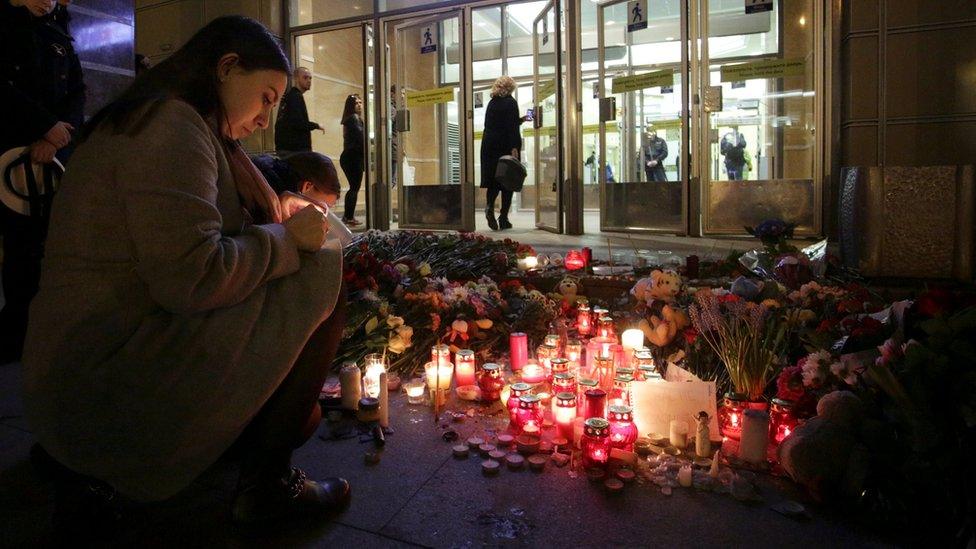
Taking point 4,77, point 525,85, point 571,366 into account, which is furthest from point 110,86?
point 525,85

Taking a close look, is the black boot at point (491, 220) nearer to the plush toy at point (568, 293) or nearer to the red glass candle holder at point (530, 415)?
the plush toy at point (568, 293)

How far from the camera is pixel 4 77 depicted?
2.88m

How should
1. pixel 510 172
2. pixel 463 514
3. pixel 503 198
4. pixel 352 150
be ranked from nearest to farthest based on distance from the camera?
pixel 463 514
pixel 510 172
pixel 503 198
pixel 352 150

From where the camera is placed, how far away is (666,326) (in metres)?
2.87

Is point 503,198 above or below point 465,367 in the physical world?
above

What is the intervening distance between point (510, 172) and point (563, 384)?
16.1 feet

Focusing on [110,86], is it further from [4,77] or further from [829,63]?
[829,63]

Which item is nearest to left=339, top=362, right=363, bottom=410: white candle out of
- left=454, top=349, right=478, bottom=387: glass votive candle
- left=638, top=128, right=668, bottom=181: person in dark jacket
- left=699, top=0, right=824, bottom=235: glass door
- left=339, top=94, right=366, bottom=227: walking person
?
left=454, top=349, right=478, bottom=387: glass votive candle

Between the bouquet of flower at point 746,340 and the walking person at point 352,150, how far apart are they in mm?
5461

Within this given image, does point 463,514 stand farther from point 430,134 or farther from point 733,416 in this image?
point 430,134

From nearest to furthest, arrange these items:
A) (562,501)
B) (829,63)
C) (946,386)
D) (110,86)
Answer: (946,386) < (562,501) < (110,86) < (829,63)

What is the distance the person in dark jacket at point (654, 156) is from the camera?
7.89m

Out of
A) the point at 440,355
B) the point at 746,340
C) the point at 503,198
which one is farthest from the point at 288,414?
the point at 503,198

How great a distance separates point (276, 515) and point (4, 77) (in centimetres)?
249
